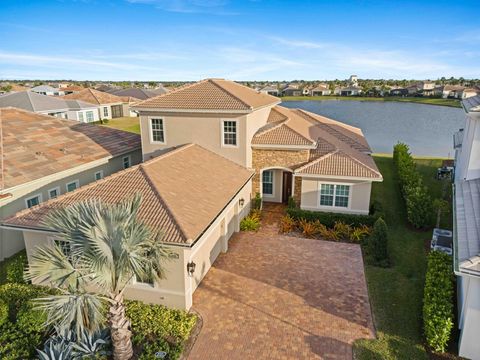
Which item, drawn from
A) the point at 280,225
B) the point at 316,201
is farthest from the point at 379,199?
the point at 280,225

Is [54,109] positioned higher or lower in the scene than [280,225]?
higher

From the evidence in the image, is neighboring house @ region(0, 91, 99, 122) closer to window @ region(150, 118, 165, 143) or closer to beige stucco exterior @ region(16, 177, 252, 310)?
window @ region(150, 118, 165, 143)

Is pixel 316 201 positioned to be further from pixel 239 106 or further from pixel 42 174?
pixel 42 174

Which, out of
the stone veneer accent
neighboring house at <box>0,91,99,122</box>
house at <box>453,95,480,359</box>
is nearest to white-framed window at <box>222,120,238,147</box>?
the stone veneer accent

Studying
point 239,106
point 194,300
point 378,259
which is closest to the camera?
point 194,300

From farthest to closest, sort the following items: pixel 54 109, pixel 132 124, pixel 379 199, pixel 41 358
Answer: pixel 132 124
pixel 54 109
pixel 379 199
pixel 41 358
